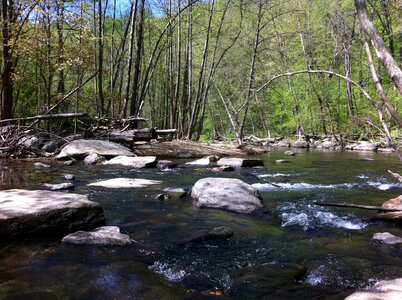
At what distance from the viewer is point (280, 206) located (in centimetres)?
550

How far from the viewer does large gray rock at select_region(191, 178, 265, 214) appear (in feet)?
17.2

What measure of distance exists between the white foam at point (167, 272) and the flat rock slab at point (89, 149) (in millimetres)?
7887

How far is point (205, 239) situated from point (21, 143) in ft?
29.0

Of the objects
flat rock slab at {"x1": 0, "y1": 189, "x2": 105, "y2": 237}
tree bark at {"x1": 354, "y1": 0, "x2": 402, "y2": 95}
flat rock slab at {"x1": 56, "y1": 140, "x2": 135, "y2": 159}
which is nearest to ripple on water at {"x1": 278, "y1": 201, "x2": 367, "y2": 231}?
flat rock slab at {"x1": 0, "y1": 189, "x2": 105, "y2": 237}

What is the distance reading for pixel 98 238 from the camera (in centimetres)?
364

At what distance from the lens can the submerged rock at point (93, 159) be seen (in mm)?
10086

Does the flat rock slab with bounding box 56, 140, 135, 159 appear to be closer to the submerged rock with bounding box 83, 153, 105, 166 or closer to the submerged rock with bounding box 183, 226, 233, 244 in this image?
the submerged rock with bounding box 83, 153, 105, 166

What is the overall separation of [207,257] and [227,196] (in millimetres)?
2102

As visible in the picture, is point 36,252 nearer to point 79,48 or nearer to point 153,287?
point 153,287

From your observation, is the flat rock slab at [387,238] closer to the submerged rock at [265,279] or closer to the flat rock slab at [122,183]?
the submerged rock at [265,279]

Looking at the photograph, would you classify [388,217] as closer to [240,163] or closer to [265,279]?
[265,279]

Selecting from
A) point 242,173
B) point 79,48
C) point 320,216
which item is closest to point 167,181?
point 242,173

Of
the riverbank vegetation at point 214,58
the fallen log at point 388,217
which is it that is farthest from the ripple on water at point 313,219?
the riverbank vegetation at point 214,58

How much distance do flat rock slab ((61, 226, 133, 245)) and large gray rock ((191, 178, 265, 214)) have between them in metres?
1.78
